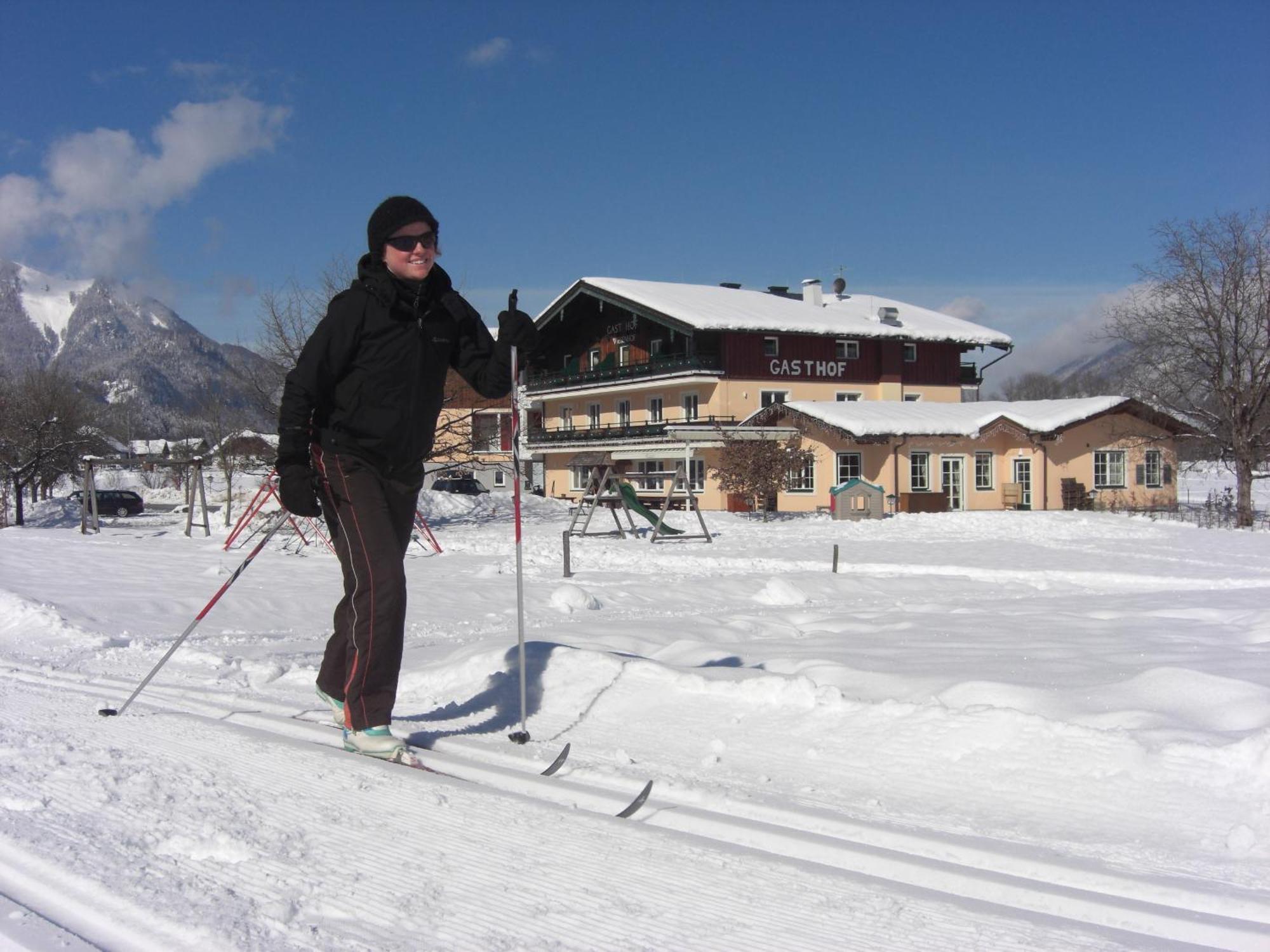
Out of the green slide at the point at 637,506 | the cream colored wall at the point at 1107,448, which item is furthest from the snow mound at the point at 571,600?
the cream colored wall at the point at 1107,448

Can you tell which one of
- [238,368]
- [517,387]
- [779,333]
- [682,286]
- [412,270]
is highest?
[682,286]

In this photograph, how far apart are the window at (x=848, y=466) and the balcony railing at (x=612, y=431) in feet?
15.6

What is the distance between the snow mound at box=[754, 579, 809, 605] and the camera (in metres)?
10.6

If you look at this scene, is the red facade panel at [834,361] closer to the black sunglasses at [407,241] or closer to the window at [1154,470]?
the window at [1154,470]

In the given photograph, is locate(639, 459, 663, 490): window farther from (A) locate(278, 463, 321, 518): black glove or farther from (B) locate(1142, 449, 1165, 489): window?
(A) locate(278, 463, 321, 518): black glove

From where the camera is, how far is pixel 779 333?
141ft

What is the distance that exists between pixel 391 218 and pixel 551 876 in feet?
8.54

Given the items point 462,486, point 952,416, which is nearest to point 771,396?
point 952,416

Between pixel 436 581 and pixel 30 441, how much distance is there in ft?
90.0

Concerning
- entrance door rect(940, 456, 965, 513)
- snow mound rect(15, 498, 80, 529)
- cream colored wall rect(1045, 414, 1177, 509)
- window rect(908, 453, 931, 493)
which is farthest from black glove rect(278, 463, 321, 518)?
cream colored wall rect(1045, 414, 1177, 509)

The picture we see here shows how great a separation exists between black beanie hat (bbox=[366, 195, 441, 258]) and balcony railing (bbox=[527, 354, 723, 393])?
108 feet

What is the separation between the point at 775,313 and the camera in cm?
4544

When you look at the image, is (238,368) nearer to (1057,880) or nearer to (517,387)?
(517,387)

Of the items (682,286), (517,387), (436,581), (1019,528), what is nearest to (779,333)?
(682,286)
